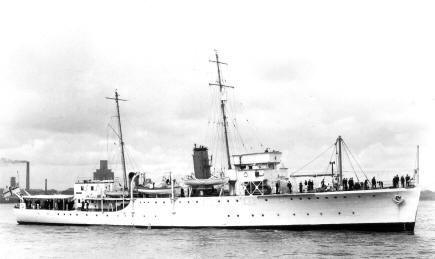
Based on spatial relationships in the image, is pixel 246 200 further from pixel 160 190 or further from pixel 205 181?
pixel 160 190

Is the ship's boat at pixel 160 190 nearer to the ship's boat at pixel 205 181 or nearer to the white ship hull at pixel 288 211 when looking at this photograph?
the white ship hull at pixel 288 211

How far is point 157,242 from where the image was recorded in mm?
30828

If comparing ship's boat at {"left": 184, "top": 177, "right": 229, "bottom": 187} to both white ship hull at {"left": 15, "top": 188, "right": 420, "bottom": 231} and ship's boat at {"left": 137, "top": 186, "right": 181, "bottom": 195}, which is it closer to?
white ship hull at {"left": 15, "top": 188, "right": 420, "bottom": 231}

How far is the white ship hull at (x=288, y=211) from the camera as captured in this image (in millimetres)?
31219

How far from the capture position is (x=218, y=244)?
95.0 ft

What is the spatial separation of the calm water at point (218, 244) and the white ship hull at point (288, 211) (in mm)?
707

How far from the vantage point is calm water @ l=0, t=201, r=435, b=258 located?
2589cm

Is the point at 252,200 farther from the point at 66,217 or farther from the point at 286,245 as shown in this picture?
the point at 66,217

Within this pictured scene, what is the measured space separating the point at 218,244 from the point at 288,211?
6275 mm

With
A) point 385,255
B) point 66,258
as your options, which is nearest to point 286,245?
point 385,255

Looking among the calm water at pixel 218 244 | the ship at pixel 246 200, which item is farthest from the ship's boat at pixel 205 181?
the calm water at pixel 218 244

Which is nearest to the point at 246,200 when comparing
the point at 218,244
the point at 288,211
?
the point at 288,211

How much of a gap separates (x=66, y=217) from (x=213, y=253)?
71.0ft

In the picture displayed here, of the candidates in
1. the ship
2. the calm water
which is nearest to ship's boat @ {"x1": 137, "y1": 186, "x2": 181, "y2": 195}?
the ship
